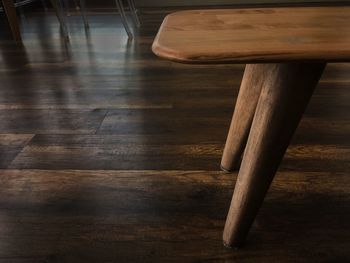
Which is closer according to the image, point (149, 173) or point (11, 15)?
point (149, 173)

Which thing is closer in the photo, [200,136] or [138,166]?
[138,166]

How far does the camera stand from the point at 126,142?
47.4 inches

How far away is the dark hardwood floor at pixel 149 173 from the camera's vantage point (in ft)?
2.58

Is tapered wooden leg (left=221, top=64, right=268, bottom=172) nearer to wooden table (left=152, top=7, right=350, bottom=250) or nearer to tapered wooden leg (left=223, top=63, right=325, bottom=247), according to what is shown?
wooden table (left=152, top=7, right=350, bottom=250)

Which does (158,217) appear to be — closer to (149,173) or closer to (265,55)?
(149,173)

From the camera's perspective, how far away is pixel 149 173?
1033 mm

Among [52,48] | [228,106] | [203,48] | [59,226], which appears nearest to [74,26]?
[52,48]

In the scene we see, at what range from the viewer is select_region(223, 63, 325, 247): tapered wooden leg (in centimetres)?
62

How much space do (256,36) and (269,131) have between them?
169 millimetres

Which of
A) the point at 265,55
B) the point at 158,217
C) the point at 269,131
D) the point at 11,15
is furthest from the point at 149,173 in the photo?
the point at 11,15

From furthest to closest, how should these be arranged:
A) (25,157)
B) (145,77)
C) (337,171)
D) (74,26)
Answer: (74,26) → (145,77) → (25,157) → (337,171)

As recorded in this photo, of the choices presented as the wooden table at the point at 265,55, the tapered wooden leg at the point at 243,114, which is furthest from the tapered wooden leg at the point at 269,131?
the tapered wooden leg at the point at 243,114

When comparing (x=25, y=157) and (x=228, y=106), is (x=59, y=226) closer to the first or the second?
(x=25, y=157)

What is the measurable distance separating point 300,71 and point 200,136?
635mm
